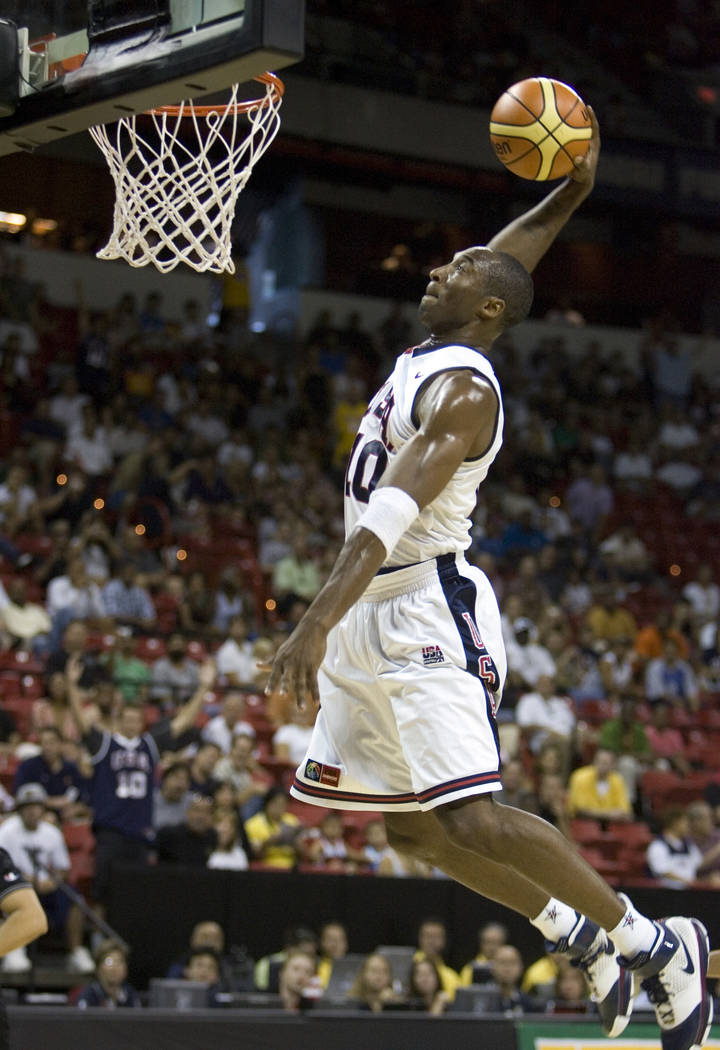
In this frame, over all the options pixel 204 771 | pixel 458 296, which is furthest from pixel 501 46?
pixel 458 296

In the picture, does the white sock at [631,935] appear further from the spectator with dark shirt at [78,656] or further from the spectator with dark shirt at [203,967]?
the spectator with dark shirt at [78,656]

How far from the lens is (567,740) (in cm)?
1257

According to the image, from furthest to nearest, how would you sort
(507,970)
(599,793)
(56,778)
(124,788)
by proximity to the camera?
(599,793) → (56,778) → (124,788) → (507,970)

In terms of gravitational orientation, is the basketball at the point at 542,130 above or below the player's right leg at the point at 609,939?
above

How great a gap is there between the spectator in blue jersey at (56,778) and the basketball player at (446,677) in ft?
17.7

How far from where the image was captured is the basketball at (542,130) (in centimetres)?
522

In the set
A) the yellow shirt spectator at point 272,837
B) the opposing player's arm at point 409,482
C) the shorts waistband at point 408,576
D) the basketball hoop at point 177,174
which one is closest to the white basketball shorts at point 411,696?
the shorts waistband at point 408,576

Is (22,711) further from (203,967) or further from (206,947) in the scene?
(203,967)

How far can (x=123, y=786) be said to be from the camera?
984cm

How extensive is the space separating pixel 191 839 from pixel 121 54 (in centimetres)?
650

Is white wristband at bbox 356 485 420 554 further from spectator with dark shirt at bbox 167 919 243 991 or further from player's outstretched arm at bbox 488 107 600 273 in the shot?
spectator with dark shirt at bbox 167 919 243 991

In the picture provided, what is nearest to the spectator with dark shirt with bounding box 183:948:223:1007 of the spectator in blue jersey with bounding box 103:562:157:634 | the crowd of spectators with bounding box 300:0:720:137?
the spectator in blue jersey with bounding box 103:562:157:634

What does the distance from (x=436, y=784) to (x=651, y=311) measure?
21.7m

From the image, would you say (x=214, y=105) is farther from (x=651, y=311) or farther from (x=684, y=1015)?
(x=651, y=311)
